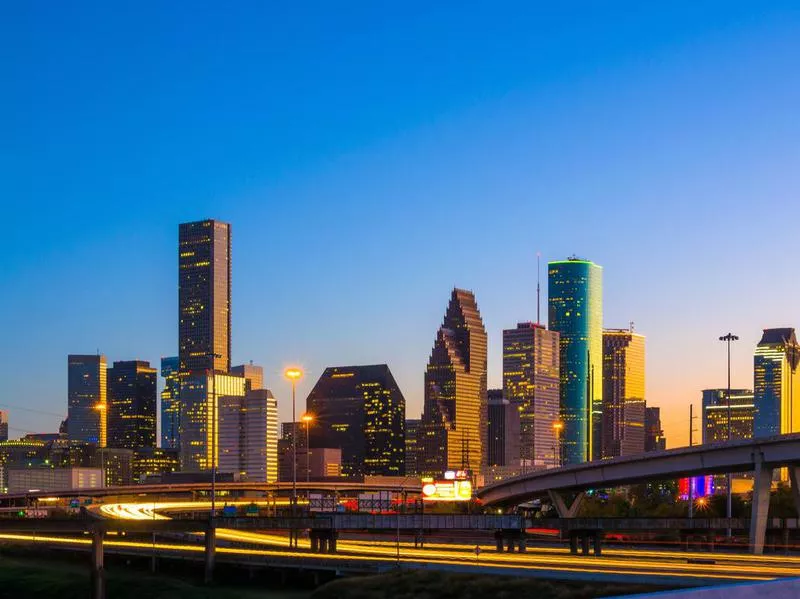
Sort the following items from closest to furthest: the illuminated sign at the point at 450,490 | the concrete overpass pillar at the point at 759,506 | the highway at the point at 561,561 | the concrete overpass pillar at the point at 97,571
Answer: the highway at the point at 561,561 → the concrete overpass pillar at the point at 97,571 → the concrete overpass pillar at the point at 759,506 → the illuminated sign at the point at 450,490

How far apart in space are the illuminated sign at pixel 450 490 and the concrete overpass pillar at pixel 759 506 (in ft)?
156

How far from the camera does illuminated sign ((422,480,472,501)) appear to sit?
487 feet

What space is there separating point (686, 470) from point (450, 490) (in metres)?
41.3

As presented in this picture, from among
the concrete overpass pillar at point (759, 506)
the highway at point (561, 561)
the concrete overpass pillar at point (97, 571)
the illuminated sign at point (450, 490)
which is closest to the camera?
the highway at point (561, 561)

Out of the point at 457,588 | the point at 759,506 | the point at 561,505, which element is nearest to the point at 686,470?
the point at 759,506

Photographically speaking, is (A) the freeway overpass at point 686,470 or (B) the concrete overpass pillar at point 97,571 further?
(A) the freeway overpass at point 686,470

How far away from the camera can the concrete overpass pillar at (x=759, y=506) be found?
102m

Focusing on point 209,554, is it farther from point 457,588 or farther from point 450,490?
point 450,490

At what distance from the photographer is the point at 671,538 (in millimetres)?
→ 127375

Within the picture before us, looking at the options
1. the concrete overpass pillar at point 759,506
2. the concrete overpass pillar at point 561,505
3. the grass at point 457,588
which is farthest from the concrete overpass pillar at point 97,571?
the concrete overpass pillar at point 561,505

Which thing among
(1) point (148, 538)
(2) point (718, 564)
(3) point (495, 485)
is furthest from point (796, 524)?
(1) point (148, 538)

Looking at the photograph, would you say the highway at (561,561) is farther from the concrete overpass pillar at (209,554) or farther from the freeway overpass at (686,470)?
the freeway overpass at (686,470)

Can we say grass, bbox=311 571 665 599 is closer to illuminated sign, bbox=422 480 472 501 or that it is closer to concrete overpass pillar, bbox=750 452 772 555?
concrete overpass pillar, bbox=750 452 772 555

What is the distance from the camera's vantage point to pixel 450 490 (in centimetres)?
14912
